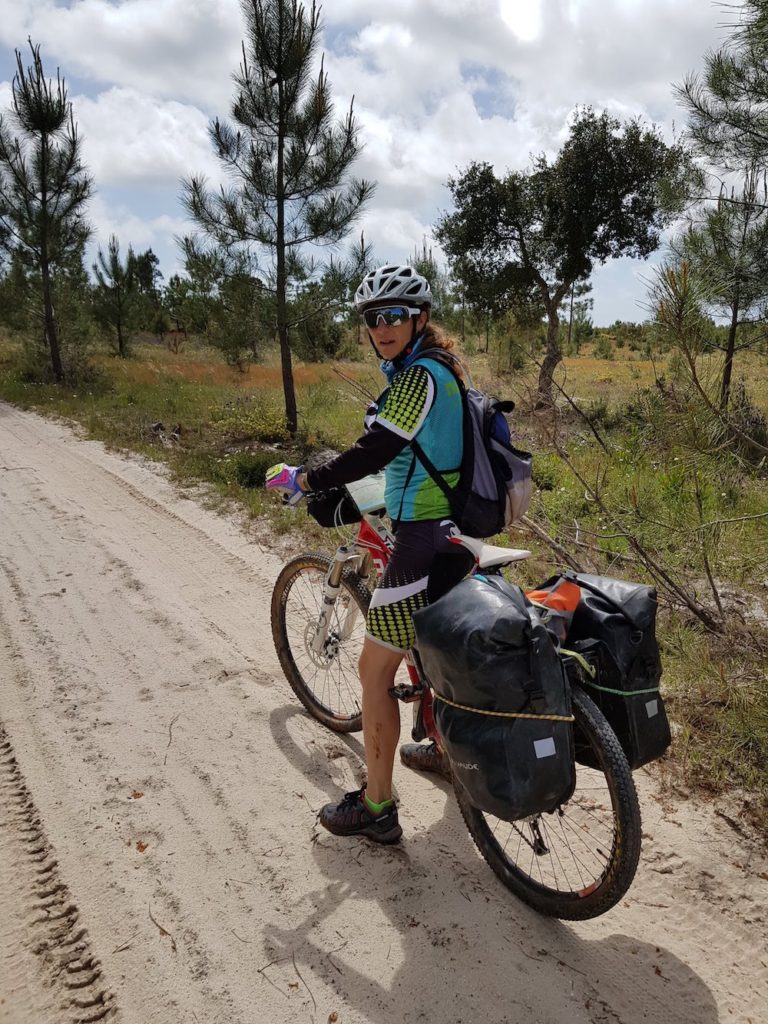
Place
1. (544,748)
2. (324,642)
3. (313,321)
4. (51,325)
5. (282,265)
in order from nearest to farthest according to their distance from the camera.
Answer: (544,748)
(324,642)
(282,265)
(313,321)
(51,325)

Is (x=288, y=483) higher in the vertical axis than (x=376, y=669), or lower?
higher

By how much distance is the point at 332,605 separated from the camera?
3225 millimetres

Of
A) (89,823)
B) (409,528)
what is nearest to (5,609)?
(89,823)

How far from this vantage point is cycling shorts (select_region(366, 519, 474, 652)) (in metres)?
2.29

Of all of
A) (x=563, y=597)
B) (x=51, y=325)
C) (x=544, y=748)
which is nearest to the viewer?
(x=544, y=748)

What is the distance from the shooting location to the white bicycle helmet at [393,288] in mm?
2344

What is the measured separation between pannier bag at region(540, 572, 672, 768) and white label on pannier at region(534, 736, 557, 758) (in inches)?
12.3

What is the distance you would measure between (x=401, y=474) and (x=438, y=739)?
3.80 ft

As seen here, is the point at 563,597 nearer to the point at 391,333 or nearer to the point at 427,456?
the point at 427,456

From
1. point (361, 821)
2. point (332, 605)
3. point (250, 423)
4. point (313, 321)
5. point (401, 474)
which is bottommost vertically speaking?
point (361, 821)

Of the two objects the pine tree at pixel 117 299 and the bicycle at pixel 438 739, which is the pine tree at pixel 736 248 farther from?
the pine tree at pixel 117 299

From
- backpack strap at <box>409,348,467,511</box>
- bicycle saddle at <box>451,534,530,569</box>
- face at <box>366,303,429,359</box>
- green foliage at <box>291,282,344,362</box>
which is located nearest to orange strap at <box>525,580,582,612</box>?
bicycle saddle at <box>451,534,530,569</box>

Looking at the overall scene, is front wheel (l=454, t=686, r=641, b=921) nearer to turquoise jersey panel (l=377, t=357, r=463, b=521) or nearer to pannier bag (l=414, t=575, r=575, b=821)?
pannier bag (l=414, t=575, r=575, b=821)

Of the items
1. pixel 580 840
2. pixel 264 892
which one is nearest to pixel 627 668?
pixel 580 840
